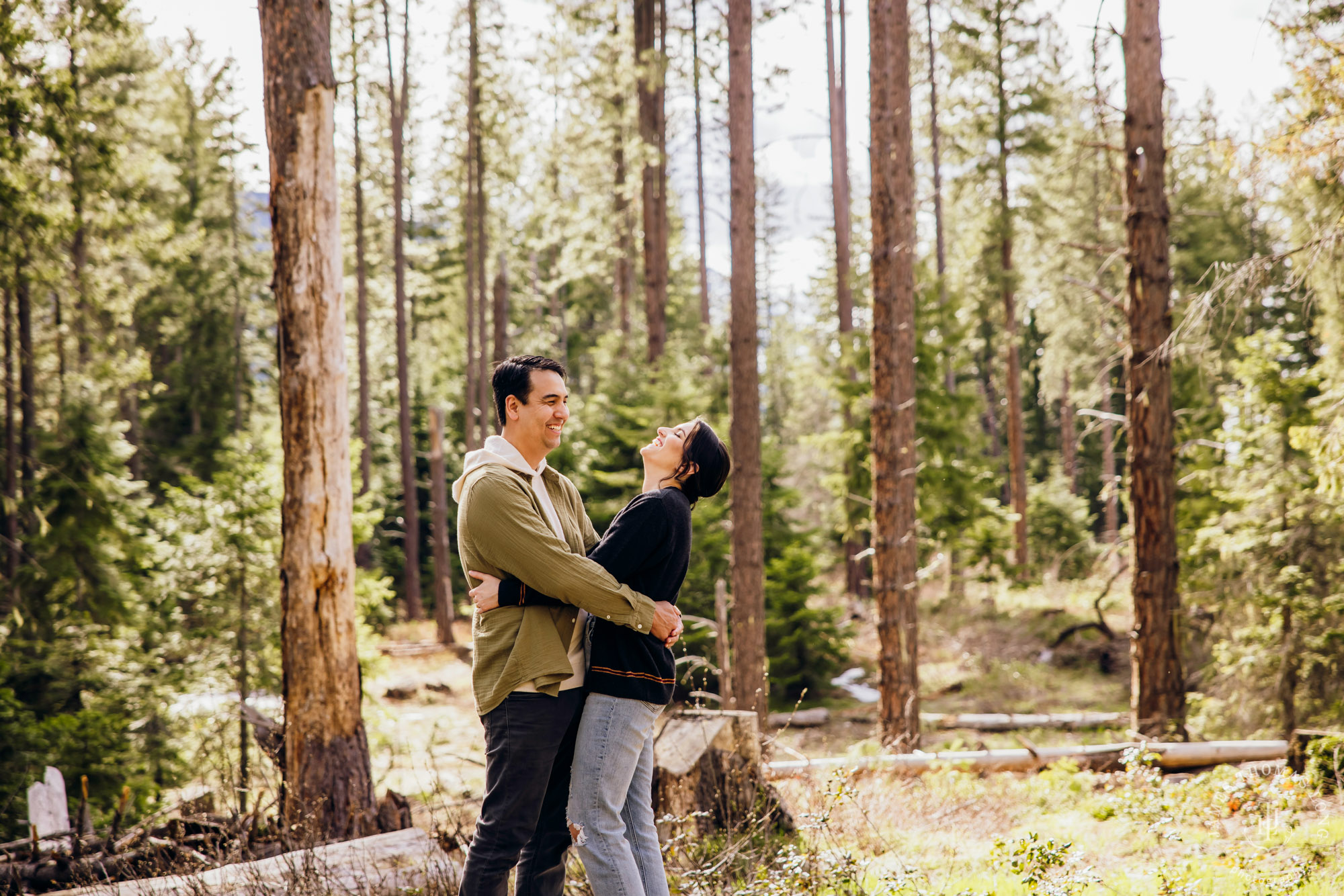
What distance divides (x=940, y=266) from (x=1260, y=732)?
18420 millimetres

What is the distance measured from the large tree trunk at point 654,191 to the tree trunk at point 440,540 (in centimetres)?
634

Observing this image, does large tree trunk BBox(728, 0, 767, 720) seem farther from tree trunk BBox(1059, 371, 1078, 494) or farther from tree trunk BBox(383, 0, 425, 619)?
tree trunk BBox(1059, 371, 1078, 494)

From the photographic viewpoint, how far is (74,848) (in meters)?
5.13

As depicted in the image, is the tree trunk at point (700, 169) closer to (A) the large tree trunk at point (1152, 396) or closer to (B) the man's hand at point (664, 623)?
(A) the large tree trunk at point (1152, 396)

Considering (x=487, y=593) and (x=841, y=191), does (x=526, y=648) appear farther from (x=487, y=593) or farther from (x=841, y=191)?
(x=841, y=191)

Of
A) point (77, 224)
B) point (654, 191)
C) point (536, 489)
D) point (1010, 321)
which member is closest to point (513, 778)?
point (536, 489)

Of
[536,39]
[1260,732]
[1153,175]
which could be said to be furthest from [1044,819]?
[536,39]

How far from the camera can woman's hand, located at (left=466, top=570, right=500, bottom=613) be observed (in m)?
3.12

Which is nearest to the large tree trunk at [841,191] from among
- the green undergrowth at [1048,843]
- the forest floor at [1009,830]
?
the forest floor at [1009,830]

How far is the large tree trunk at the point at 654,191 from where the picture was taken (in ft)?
56.4

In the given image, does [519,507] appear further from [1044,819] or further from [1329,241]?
[1329,241]

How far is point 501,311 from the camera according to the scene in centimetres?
2472

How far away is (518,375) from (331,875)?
2923 millimetres

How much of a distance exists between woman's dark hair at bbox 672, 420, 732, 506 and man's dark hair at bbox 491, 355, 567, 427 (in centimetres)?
57
